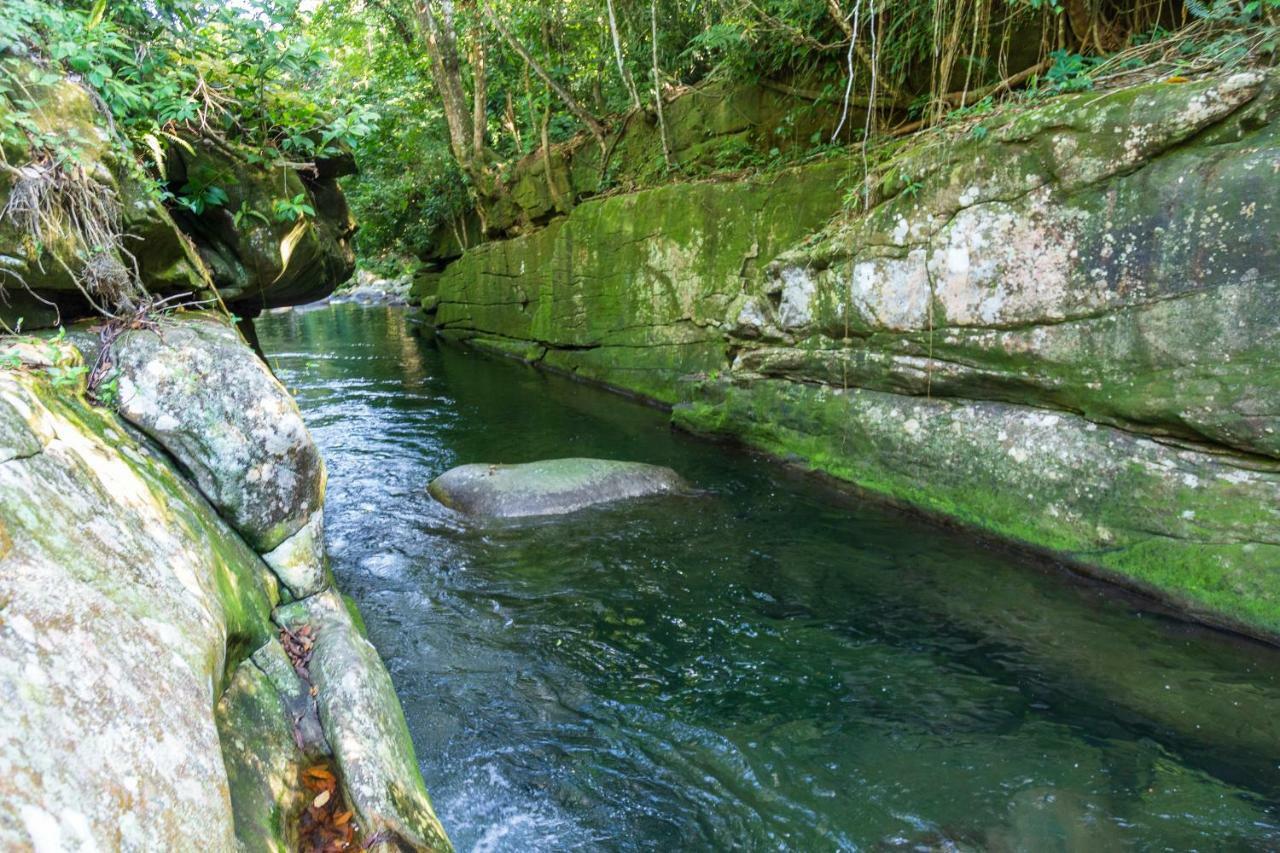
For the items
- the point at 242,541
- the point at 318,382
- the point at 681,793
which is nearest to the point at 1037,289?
the point at 681,793

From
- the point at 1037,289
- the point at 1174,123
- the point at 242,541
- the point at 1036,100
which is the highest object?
the point at 1036,100

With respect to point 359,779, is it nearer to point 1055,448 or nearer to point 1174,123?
point 1055,448

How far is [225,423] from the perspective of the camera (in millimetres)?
3650

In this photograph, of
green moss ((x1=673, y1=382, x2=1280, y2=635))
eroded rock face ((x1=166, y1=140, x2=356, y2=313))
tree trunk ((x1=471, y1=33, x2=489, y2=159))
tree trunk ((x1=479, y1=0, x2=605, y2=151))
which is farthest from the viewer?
tree trunk ((x1=471, y1=33, x2=489, y2=159))

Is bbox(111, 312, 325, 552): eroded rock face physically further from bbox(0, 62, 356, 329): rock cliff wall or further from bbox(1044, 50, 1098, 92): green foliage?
bbox(1044, 50, 1098, 92): green foliage

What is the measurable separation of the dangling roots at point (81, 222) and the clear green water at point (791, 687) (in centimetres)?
254

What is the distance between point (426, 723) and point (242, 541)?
1362 mm

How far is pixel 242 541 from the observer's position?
142 inches

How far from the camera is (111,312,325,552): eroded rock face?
11.6 feet

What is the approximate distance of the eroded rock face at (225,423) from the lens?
3.53 metres

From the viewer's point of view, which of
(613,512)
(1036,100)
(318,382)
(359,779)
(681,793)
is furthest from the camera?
(318,382)

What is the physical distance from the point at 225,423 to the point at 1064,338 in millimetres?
5822

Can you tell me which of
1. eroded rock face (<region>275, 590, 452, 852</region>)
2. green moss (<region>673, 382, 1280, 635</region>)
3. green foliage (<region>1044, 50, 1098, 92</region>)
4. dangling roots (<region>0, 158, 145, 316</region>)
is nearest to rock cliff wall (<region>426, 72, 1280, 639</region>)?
green moss (<region>673, 382, 1280, 635</region>)

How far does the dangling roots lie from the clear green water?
8.32 feet
